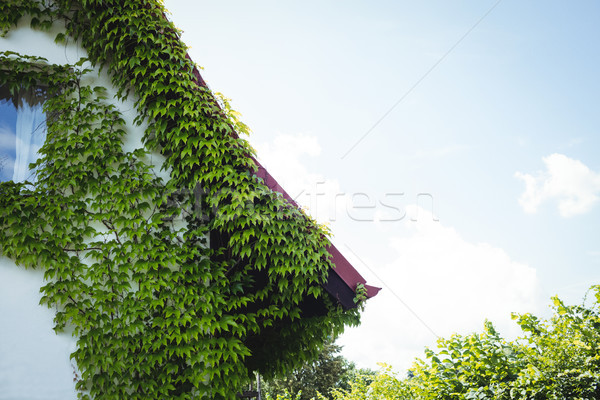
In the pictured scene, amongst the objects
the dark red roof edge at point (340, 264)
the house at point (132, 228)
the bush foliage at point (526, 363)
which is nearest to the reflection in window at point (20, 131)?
the house at point (132, 228)

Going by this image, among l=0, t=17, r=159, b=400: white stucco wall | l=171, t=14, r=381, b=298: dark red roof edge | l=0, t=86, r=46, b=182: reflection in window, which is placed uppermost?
l=0, t=86, r=46, b=182: reflection in window

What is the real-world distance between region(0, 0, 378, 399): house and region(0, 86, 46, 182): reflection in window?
2 centimetres

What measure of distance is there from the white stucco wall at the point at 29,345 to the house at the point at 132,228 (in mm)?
14

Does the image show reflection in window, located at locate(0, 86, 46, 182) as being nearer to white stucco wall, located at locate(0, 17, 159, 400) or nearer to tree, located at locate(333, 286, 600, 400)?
white stucco wall, located at locate(0, 17, 159, 400)

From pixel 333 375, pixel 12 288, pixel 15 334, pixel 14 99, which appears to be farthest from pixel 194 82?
pixel 333 375

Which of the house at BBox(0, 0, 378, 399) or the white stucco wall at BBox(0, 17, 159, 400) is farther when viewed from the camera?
the house at BBox(0, 0, 378, 399)

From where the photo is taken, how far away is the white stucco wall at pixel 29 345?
431 cm

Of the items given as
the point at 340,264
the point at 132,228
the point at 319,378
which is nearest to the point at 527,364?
the point at 340,264

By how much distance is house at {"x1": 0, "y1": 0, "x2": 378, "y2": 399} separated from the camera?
14.6 feet

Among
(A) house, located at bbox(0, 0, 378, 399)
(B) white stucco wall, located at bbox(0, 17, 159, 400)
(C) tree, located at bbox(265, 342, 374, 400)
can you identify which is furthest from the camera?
(C) tree, located at bbox(265, 342, 374, 400)

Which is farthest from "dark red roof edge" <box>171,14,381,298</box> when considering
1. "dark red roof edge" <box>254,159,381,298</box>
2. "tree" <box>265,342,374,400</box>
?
"tree" <box>265,342,374,400</box>

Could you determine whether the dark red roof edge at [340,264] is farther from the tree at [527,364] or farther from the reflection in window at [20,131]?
the reflection in window at [20,131]

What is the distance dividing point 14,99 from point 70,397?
395 centimetres

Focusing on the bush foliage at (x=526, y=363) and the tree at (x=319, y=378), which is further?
the tree at (x=319, y=378)
